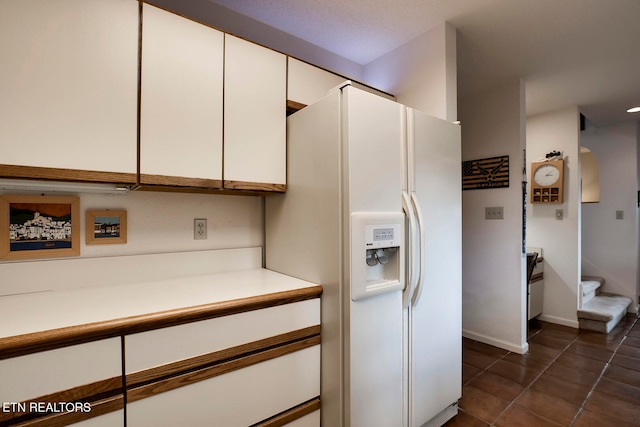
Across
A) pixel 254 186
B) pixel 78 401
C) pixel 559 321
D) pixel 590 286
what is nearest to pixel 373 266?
pixel 254 186

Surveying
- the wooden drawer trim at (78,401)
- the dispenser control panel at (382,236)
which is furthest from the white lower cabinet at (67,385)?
the dispenser control panel at (382,236)

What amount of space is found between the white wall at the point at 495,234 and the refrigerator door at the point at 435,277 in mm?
1304

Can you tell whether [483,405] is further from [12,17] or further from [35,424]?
[12,17]

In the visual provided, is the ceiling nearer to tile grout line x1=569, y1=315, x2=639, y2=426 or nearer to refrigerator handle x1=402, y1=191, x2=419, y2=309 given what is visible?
refrigerator handle x1=402, y1=191, x2=419, y2=309

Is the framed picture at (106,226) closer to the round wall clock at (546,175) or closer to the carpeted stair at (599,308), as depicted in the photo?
the round wall clock at (546,175)

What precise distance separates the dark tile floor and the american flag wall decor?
1.57 meters

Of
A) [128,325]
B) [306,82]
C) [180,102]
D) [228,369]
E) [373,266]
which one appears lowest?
[228,369]

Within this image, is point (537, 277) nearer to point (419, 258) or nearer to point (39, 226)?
point (419, 258)

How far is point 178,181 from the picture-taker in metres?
1.40

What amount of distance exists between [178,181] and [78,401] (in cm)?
86

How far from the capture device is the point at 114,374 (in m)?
1.01

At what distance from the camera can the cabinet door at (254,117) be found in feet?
5.04

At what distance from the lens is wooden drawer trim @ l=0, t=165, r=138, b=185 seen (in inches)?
42.9

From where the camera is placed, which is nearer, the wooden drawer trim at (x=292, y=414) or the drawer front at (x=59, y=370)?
the drawer front at (x=59, y=370)
